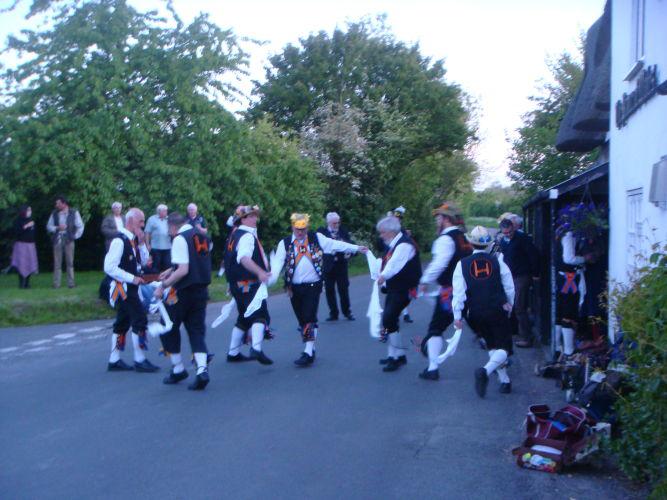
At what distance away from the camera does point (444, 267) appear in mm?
9195

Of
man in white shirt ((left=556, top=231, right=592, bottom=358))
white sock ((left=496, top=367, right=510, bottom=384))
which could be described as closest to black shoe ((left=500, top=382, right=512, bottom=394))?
white sock ((left=496, top=367, right=510, bottom=384))

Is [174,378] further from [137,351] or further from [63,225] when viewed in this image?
[63,225]

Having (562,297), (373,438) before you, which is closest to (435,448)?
(373,438)

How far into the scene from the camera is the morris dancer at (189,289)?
8789mm

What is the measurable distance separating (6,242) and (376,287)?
1685 cm

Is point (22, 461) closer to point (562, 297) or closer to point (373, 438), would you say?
point (373, 438)

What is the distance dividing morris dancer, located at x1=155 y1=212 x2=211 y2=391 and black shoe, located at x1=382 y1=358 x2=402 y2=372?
2.20 meters

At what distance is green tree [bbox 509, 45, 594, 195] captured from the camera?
20906 millimetres

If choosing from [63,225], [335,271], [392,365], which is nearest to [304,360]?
[392,365]

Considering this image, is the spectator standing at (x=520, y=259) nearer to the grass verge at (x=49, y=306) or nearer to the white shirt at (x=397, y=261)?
the white shirt at (x=397, y=261)

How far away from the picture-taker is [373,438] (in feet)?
22.9

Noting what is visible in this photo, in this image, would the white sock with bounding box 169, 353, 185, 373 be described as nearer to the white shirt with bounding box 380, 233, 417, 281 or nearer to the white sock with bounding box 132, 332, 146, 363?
the white sock with bounding box 132, 332, 146, 363

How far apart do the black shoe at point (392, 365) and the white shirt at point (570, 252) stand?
Answer: 7.47 feet

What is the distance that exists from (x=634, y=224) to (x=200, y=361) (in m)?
4.80
